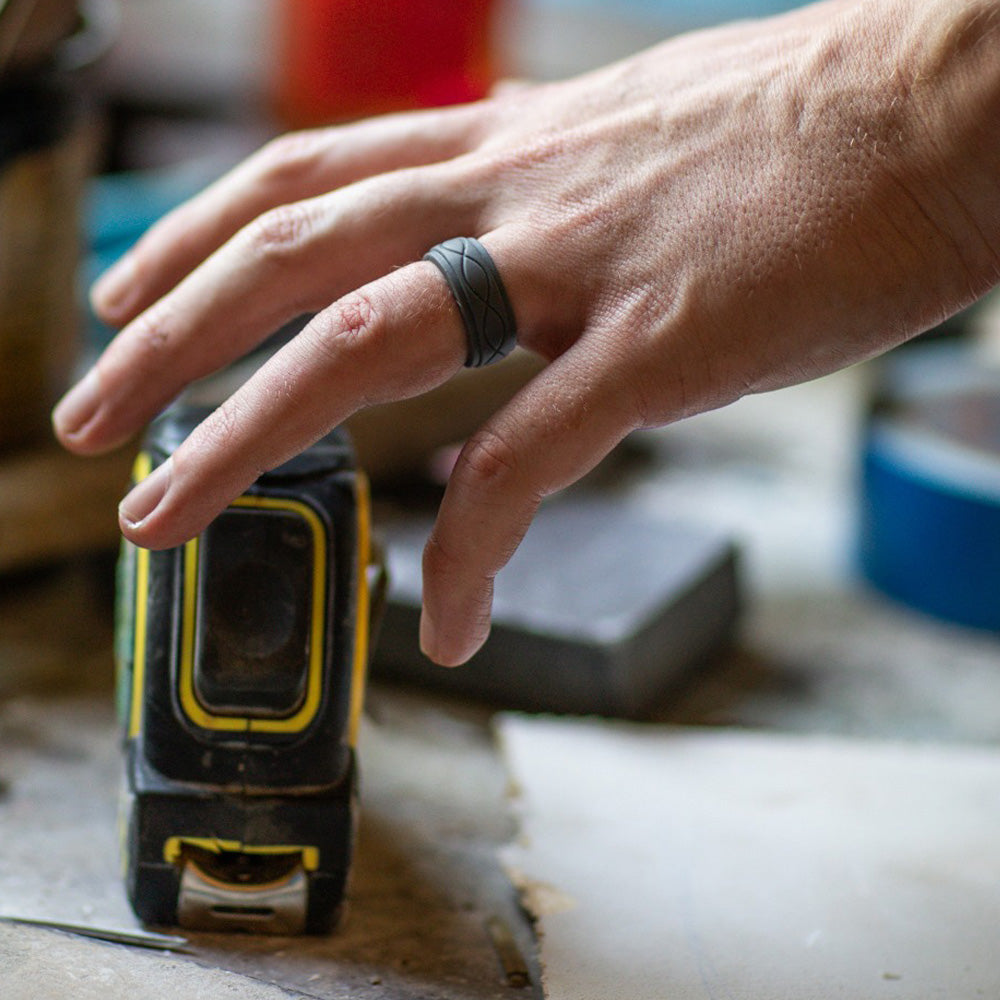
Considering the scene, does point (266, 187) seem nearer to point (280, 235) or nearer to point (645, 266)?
point (280, 235)

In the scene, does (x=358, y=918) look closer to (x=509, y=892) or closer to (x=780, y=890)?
(x=509, y=892)

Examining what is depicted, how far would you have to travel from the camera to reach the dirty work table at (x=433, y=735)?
0.68m

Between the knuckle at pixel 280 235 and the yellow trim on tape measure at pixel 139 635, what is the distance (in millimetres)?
136

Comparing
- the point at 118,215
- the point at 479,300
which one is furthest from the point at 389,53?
the point at 479,300

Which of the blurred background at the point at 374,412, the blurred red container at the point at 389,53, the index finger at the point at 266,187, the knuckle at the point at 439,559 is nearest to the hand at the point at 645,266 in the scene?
the knuckle at the point at 439,559

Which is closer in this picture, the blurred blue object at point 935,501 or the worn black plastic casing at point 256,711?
the worn black plastic casing at point 256,711

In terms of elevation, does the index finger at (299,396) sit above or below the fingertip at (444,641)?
above

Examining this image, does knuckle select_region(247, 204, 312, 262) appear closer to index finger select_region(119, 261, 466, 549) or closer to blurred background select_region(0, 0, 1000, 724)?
index finger select_region(119, 261, 466, 549)

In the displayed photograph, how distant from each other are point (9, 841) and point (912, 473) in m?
0.89

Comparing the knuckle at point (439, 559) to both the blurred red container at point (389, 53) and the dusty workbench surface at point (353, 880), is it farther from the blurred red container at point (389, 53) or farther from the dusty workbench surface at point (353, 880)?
the blurred red container at point (389, 53)

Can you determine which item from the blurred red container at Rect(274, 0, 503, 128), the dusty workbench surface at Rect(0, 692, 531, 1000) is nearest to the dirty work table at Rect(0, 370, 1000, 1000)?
the dusty workbench surface at Rect(0, 692, 531, 1000)

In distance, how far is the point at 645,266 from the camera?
65 cm

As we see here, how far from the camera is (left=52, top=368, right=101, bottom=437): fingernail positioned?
0.75 m

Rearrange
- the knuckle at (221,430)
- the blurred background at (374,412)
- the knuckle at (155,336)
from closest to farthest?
the knuckle at (221,430) → the knuckle at (155,336) → the blurred background at (374,412)
